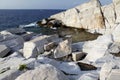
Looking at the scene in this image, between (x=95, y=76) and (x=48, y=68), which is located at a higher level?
(x=48, y=68)

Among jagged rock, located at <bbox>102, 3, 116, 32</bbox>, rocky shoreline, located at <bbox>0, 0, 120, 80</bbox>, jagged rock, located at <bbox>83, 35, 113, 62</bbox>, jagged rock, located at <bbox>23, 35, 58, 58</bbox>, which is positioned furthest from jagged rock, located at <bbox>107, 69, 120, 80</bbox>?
jagged rock, located at <bbox>102, 3, 116, 32</bbox>

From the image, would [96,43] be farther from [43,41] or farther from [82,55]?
[43,41]

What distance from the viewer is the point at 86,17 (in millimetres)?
50969

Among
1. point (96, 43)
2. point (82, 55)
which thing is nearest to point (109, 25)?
point (96, 43)

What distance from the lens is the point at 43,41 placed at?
27156mm

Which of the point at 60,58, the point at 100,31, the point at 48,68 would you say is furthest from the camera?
the point at 100,31

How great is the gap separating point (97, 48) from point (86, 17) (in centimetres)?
2656

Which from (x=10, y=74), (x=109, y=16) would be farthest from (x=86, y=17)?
(x=10, y=74)

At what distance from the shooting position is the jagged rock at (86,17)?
48906mm

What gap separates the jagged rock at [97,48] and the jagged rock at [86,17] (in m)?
20.0

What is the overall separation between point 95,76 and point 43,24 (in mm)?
49595

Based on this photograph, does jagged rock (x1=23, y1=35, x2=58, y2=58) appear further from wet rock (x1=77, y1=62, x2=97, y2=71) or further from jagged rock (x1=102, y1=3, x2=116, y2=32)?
jagged rock (x1=102, y1=3, x2=116, y2=32)

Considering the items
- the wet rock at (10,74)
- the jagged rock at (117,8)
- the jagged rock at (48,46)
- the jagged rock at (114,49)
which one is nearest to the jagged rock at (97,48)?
the jagged rock at (114,49)

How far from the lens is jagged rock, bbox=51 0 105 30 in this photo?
48.9 meters
